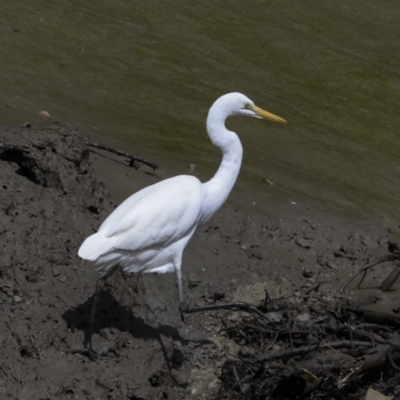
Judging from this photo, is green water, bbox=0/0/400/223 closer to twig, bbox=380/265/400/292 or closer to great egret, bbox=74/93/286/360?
twig, bbox=380/265/400/292

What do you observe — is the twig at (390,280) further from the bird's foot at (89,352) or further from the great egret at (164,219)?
the bird's foot at (89,352)

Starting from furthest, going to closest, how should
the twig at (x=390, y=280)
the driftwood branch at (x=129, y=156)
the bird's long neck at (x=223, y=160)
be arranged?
the driftwood branch at (x=129, y=156) → the twig at (x=390, y=280) → the bird's long neck at (x=223, y=160)

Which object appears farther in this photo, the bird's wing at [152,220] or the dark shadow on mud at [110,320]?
the dark shadow on mud at [110,320]

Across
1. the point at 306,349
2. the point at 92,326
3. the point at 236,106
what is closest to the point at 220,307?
the point at 306,349

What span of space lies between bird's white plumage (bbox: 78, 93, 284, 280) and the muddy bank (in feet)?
1.31

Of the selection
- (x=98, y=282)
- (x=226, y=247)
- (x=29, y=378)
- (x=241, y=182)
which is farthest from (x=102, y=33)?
(x=29, y=378)

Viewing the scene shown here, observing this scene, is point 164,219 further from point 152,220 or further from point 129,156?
point 129,156

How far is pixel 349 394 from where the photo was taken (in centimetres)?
491

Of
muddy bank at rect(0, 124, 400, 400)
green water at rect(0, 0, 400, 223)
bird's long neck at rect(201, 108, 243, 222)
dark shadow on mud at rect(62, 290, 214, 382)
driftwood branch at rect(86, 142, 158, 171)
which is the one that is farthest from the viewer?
green water at rect(0, 0, 400, 223)

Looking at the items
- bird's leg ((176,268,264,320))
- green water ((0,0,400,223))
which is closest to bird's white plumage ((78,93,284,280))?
bird's leg ((176,268,264,320))

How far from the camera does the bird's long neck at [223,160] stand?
17.5ft

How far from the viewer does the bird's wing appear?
16.1 ft

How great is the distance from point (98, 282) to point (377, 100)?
5145mm

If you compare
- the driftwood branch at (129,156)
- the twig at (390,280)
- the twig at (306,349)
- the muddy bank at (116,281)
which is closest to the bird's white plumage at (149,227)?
the muddy bank at (116,281)
